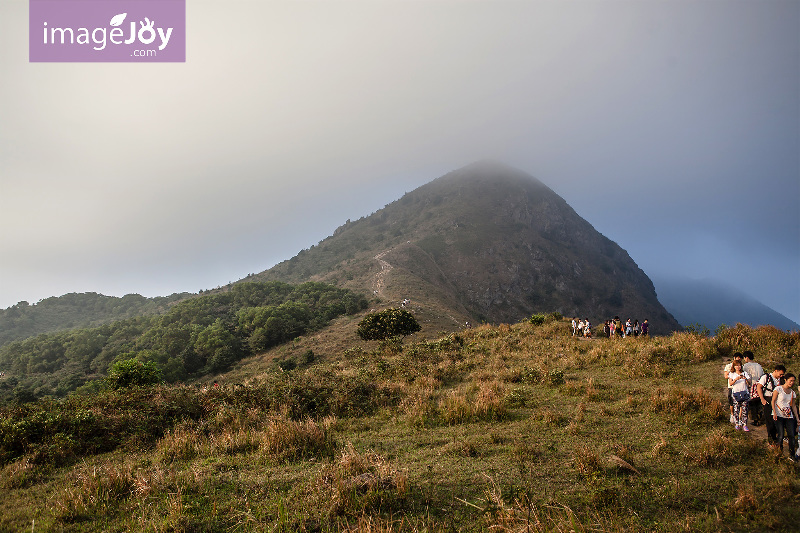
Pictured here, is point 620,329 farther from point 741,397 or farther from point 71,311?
point 71,311

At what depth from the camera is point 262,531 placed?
Answer: 4543 millimetres

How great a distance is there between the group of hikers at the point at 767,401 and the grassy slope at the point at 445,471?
0.50 meters

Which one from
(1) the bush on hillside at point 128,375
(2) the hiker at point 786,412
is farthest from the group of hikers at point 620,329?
(1) the bush on hillside at point 128,375

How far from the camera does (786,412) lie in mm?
7125

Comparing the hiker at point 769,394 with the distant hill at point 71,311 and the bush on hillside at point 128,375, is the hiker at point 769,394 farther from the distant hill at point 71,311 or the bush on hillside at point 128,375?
the distant hill at point 71,311

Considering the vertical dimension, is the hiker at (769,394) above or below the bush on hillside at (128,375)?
above

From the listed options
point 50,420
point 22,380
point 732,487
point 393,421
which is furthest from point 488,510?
point 22,380

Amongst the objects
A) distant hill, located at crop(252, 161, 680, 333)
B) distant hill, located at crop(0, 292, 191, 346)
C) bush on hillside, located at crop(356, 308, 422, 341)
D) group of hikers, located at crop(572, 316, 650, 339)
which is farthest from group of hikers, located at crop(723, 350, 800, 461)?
distant hill, located at crop(0, 292, 191, 346)

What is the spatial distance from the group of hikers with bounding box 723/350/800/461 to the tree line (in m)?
50.5

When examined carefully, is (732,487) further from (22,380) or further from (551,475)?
(22,380)

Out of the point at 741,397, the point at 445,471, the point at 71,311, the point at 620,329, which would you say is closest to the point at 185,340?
the point at 620,329

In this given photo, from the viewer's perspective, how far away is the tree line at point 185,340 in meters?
50.1

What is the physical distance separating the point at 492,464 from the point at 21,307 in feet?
674

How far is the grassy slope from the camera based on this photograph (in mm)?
4863
